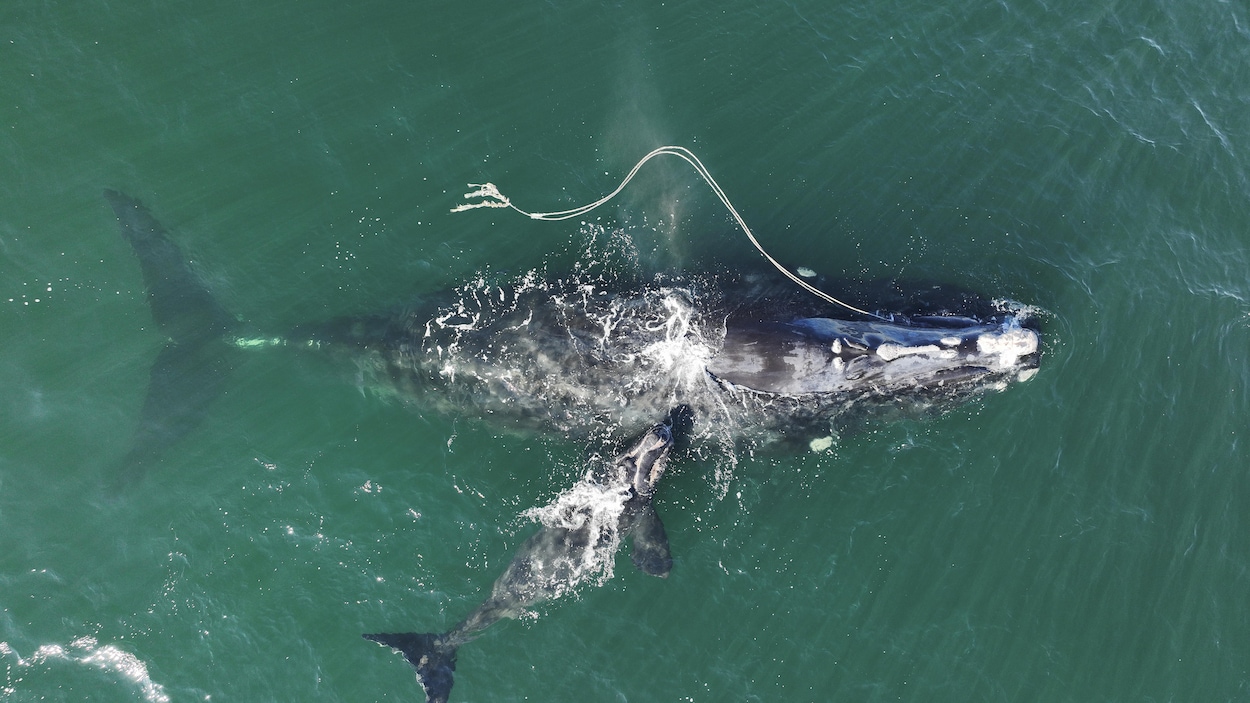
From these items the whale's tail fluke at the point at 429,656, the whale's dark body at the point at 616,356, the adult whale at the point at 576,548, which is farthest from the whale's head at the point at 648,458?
the whale's tail fluke at the point at 429,656

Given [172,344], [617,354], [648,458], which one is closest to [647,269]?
[617,354]

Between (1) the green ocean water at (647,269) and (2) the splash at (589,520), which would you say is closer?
(1) the green ocean water at (647,269)

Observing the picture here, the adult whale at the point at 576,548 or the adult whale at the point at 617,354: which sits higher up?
the adult whale at the point at 617,354

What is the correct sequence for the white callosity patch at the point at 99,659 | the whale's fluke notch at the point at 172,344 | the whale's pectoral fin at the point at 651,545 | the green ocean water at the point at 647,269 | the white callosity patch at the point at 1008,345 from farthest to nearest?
1. the white callosity patch at the point at 1008,345
2. the whale's fluke notch at the point at 172,344
3. the whale's pectoral fin at the point at 651,545
4. the green ocean water at the point at 647,269
5. the white callosity patch at the point at 99,659

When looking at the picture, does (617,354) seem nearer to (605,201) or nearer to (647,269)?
(647,269)

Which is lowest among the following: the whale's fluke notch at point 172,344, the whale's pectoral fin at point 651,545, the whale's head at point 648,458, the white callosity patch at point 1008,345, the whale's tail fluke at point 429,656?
the whale's tail fluke at point 429,656

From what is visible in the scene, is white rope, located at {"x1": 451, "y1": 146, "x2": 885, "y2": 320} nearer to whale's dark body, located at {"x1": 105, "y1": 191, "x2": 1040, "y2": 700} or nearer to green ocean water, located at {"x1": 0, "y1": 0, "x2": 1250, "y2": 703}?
green ocean water, located at {"x1": 0, "y1": 0, "x2": 1250, "y2": 703}

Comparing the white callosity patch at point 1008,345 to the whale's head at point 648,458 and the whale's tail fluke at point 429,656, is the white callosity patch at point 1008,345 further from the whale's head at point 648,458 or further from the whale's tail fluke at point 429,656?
the whale's tail fluke at point 429,656

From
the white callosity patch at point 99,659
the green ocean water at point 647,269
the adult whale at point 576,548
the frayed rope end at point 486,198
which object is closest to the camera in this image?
the white callosity patch at point 99,659
